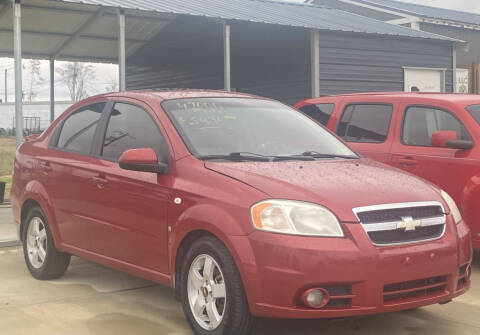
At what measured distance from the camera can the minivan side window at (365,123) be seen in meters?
7.71

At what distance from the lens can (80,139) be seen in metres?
6.21

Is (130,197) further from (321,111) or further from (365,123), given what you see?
(321,111)

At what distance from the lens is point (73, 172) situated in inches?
237

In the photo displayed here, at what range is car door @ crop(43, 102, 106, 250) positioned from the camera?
586cm

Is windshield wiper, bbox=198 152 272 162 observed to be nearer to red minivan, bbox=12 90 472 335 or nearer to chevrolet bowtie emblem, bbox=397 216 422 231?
red minivan, bbox=12 90 472 335

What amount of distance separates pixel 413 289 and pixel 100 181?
2540 millimetres

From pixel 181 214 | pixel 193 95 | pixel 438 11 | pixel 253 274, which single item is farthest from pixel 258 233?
pixel 438 11

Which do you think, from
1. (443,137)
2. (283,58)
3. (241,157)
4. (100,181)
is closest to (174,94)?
(100,181)

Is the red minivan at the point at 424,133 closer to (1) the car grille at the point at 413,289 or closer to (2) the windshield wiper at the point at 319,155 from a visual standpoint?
(2) the windshield wiper at the point at 319,155

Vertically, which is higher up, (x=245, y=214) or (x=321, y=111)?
(x=321, y=111)

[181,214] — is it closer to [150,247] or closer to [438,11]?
[150,247]

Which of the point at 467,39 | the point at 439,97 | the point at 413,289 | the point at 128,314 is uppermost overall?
the point at 467,39

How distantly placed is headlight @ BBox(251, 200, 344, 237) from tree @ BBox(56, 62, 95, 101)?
77523 millimetres

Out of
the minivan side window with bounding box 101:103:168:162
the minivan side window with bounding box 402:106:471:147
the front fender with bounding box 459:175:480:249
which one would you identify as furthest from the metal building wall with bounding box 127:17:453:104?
the minivan side window with bounding box 101:103:168:162
